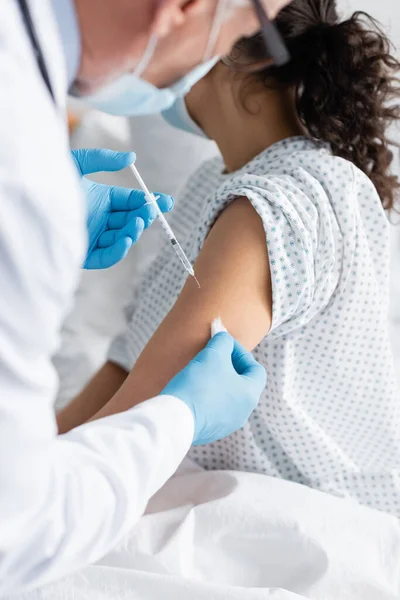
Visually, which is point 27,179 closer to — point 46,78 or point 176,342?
point 46,78

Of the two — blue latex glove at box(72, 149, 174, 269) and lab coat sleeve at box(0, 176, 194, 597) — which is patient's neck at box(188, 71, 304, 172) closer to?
blue latex glove at box(72, 149, 174, 269)

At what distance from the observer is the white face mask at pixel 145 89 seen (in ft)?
2.22

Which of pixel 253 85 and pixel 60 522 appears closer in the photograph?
pixel 60 522

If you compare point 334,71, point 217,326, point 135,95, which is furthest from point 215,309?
point 334,71

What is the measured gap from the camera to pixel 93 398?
152 cm

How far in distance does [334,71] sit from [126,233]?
0.46m

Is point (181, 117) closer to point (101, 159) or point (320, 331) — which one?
point (101, 159)

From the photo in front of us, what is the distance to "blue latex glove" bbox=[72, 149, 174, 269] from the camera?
110 centimetres

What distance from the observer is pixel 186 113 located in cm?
136

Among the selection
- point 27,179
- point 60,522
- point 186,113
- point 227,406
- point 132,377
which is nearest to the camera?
point 27,179

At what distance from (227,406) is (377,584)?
36cm

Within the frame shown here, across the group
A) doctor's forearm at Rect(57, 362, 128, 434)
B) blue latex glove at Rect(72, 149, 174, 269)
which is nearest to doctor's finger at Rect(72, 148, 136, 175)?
blue latex glove at Rect(72, 149, 174, 269)

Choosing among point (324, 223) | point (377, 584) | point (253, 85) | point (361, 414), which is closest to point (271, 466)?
point (361, 414)

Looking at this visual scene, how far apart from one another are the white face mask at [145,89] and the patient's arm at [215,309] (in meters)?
0.30
